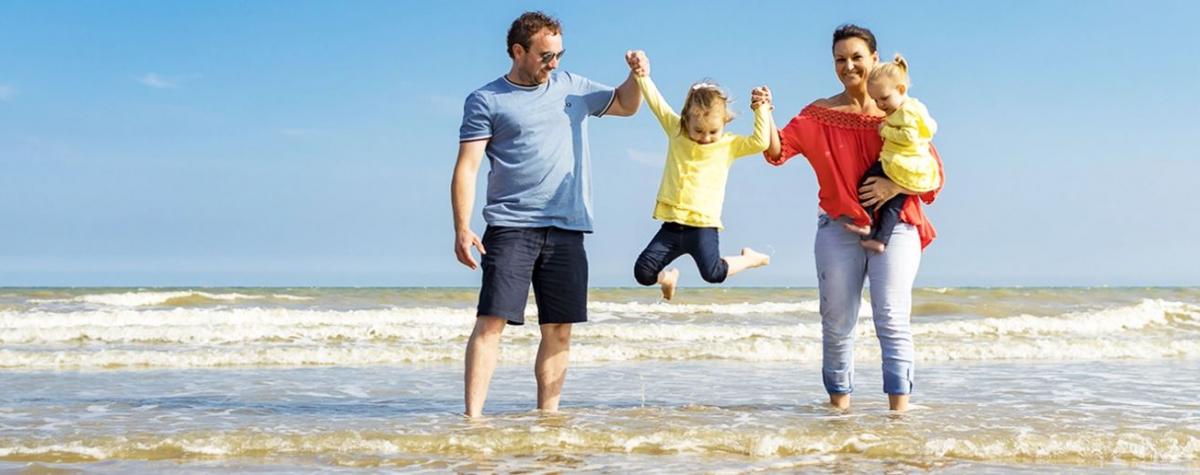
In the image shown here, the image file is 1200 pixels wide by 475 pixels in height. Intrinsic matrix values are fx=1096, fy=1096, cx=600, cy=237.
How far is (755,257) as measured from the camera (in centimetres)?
596

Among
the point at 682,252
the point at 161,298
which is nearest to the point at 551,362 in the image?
the point at 682,252

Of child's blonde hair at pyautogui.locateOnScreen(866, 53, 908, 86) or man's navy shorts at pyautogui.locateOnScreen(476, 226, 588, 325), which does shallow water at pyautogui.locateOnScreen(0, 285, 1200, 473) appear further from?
child's blonde hair at pyautogui.locateOnScreen(866, 53, 908, 86)

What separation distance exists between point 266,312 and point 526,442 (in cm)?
1420

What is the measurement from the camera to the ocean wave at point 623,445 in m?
5.05

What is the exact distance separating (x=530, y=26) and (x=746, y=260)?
Answer: 171cm

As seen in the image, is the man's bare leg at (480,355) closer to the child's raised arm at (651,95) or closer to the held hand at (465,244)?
the held hand at (465,244)

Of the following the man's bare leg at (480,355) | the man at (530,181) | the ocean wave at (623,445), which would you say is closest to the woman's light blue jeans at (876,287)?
the ocean wave at (623,445)

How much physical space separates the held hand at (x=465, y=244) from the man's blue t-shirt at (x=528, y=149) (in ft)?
0.53

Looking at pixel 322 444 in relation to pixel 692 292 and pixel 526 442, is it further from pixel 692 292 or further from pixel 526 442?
pixel 692 292

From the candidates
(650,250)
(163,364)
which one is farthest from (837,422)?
(163,364)

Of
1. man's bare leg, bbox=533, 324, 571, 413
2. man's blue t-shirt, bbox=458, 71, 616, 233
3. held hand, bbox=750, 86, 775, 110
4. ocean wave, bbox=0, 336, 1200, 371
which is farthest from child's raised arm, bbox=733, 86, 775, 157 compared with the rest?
ocean wave, bbox=0, 336, 1200, 371

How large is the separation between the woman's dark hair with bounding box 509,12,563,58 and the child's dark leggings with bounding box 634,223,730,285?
1203 mm

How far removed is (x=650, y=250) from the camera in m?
5.69

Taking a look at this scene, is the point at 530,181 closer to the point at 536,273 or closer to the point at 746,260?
the point at 536,273
